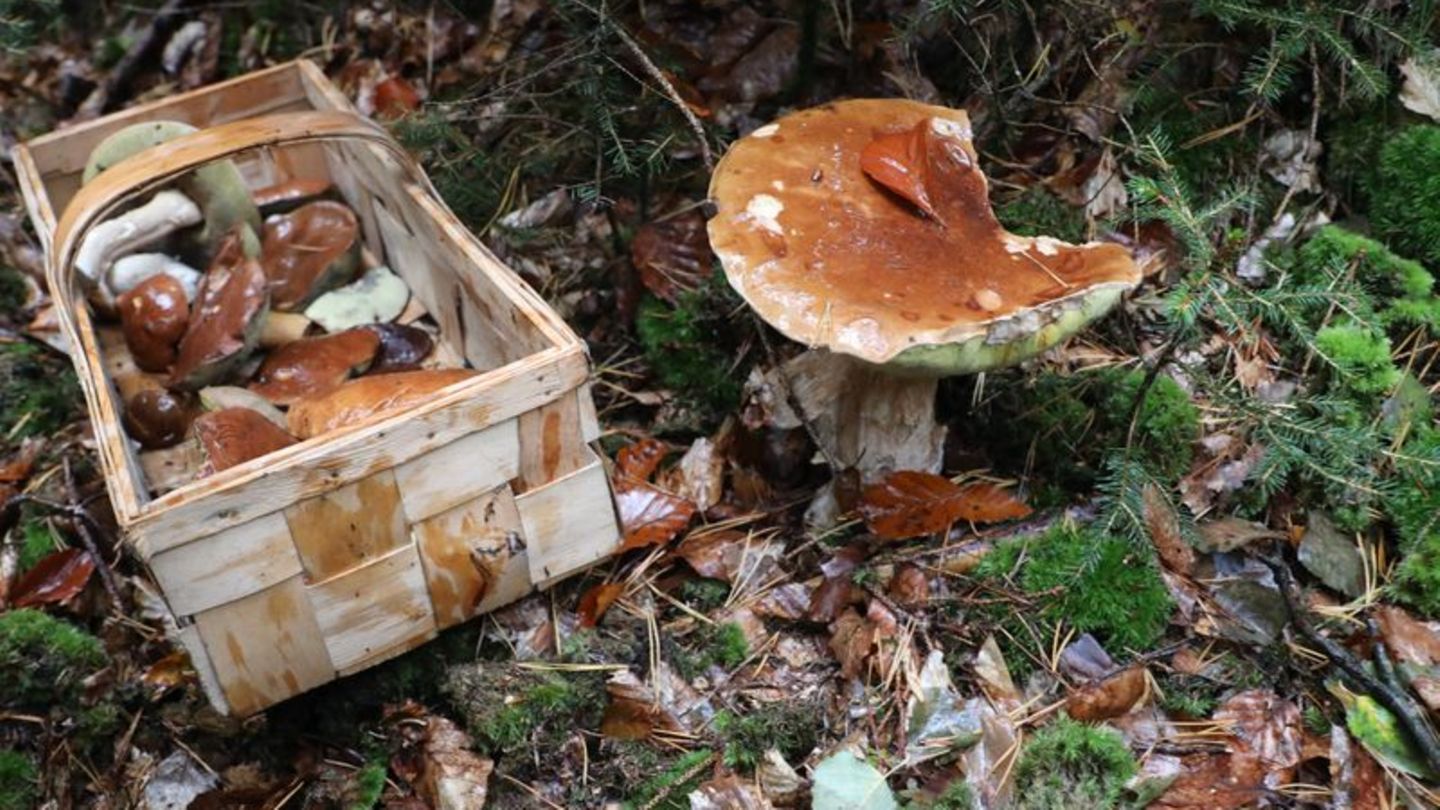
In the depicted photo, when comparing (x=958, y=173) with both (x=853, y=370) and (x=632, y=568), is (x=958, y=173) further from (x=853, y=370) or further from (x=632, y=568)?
(x=632, y=568)

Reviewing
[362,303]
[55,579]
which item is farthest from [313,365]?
[55,579]

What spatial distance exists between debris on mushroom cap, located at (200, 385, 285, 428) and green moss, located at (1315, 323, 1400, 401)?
2062 mm

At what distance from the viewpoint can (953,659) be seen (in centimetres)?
209

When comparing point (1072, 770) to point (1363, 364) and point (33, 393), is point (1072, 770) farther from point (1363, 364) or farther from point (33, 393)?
point (33, 393)

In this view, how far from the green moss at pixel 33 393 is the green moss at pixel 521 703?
1368 mm

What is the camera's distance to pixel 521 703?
81.1 inches

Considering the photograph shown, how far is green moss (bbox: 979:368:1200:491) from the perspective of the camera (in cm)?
229

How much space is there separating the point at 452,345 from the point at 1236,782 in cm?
178

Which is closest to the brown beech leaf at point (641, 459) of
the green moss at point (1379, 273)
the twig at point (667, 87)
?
the twig at point (667, 87)

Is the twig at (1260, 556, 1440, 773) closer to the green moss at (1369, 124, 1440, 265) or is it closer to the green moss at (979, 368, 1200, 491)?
the green moss at (979, 368, 1200, 491)

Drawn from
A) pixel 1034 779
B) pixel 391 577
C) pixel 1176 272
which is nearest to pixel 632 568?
pixel 391 577

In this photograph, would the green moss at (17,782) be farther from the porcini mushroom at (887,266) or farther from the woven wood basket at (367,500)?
the porcini mushroom at (887,266)

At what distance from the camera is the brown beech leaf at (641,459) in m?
2.51

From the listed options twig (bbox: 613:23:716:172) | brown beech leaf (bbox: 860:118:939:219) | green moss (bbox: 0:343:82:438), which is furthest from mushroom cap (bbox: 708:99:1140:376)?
green moss (bbox: 0:343:82:438)
